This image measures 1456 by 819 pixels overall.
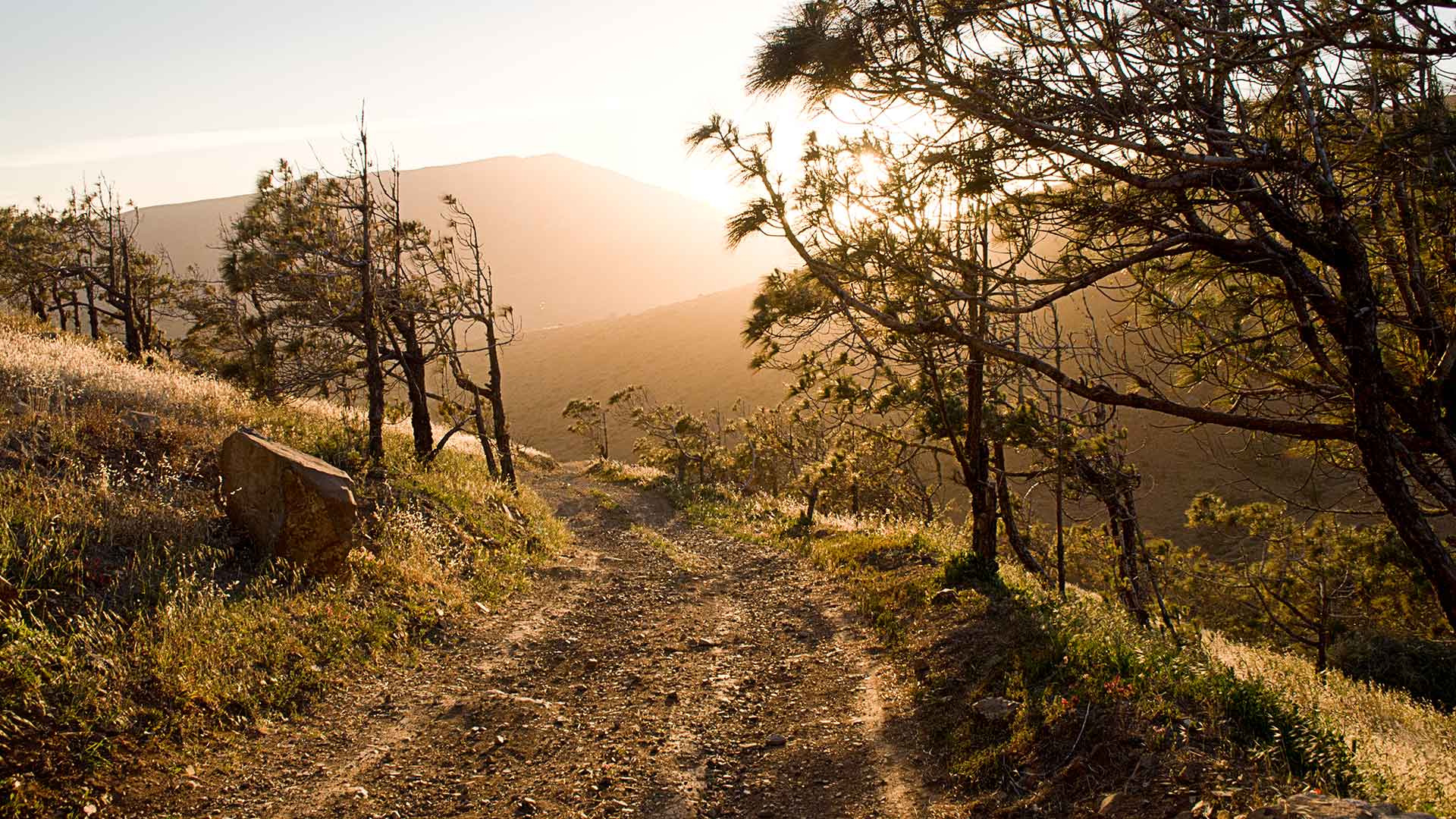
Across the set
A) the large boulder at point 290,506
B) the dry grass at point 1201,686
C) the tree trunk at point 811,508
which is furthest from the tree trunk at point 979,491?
the large boulder at point 290,506

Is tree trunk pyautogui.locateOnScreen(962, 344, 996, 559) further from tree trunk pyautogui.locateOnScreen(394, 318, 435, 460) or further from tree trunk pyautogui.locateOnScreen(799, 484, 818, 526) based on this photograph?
tree trunk pyautogui.locateOnScreen(394, 318, 435, 460)

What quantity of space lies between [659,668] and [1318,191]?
21.2ft

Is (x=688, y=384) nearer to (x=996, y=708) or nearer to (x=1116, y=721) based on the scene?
(x=996, y=708)

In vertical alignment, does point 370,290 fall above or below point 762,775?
above

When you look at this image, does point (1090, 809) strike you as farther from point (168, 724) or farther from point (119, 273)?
point (119, 273)

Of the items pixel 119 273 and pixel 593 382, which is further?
pixel 593 382

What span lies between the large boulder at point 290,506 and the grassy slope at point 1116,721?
19.7ft

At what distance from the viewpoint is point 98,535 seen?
722 centimetres

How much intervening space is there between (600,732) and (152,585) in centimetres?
423

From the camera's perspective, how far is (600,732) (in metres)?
6.04

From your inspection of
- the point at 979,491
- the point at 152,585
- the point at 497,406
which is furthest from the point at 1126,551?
the point at 497,406

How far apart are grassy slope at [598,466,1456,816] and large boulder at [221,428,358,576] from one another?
6.00 m

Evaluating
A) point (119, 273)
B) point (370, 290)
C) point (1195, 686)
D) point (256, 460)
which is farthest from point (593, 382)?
point (1195, 686)

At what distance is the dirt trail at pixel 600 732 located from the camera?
487cm
